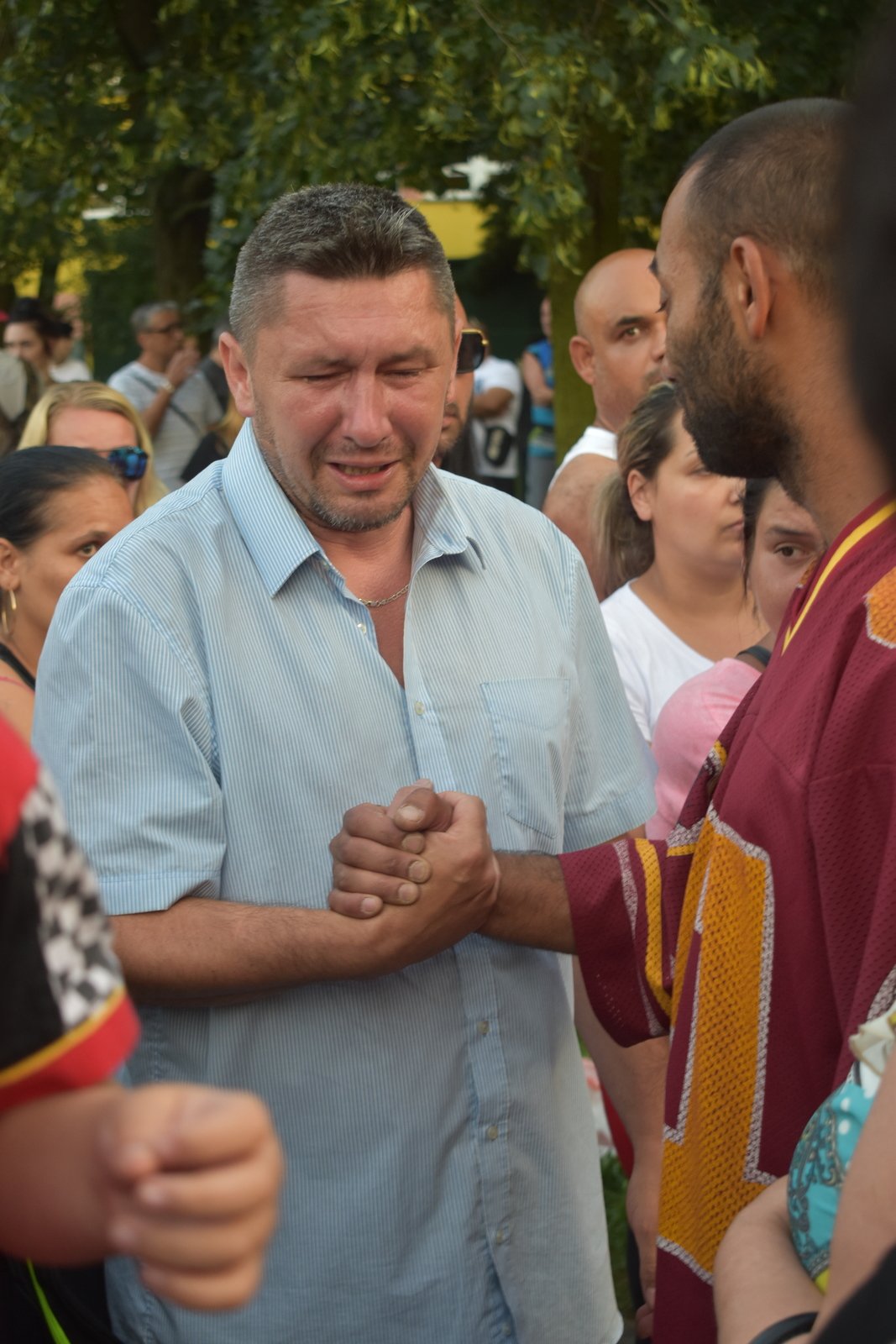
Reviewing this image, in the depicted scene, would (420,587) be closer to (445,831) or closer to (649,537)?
(445,831)

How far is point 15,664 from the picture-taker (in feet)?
11.2

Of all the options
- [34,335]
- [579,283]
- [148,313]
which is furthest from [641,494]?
[34,335]

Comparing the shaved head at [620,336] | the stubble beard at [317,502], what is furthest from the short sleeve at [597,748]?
the shaved head at [620,336]

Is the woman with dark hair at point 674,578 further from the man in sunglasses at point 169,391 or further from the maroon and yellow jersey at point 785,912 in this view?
the man in sunglasses at point 169,391

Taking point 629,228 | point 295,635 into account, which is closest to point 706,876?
point 295,635

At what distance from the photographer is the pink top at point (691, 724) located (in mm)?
3014

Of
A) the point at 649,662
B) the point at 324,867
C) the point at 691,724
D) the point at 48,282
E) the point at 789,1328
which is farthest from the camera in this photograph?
the point at 48,282

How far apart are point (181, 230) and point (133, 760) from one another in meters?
11.8

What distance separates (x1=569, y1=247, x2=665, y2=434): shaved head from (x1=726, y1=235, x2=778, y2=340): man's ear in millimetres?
3238

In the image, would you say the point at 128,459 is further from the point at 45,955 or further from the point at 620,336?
the point at 45,955

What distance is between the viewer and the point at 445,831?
7.43 ft

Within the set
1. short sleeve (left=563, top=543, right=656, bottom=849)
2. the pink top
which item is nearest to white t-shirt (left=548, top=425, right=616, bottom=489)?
the pink top

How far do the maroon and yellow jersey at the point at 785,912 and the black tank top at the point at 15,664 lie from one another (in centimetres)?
Result: 175

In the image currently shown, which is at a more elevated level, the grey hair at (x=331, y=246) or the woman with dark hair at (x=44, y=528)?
the grey hair at (x=331, y=246)
